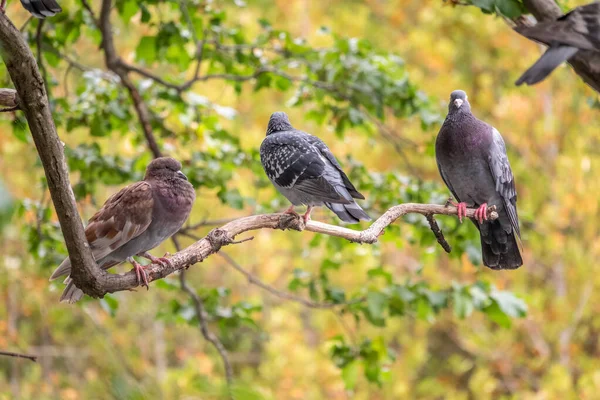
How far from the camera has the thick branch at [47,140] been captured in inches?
78.8

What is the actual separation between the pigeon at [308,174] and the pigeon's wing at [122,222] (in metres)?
0.60

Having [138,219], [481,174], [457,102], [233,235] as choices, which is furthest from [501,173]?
[138,219]

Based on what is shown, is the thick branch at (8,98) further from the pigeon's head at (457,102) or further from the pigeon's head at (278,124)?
the pigeon's head at (457,102)

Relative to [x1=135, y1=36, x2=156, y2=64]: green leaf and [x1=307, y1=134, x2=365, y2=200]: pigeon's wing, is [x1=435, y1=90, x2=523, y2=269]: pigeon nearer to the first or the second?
[x1=307, y1=134, x2=365, y2=200]: pigeon's wing

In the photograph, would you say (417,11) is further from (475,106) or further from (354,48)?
(354,48)

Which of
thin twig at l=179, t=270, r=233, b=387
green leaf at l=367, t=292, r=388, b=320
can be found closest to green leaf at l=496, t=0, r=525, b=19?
green leaf at l=367, t=292, r=388, b=320

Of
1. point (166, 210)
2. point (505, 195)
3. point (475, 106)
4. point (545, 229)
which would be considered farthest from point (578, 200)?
point (166, 210)

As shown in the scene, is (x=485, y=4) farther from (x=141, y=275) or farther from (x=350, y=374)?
(x=350, y=374)

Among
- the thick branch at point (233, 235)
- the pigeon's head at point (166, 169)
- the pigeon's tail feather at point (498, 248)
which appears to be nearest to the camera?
the thick branch at point (233, 235)

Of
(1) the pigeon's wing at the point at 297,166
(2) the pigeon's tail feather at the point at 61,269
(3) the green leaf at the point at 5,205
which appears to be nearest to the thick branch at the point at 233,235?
(1) the pigeon's wing at the point at 297,166

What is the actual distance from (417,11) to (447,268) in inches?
166

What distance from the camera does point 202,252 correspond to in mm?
2660

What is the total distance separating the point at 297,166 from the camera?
3.15 meters

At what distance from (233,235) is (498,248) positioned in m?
1.57
